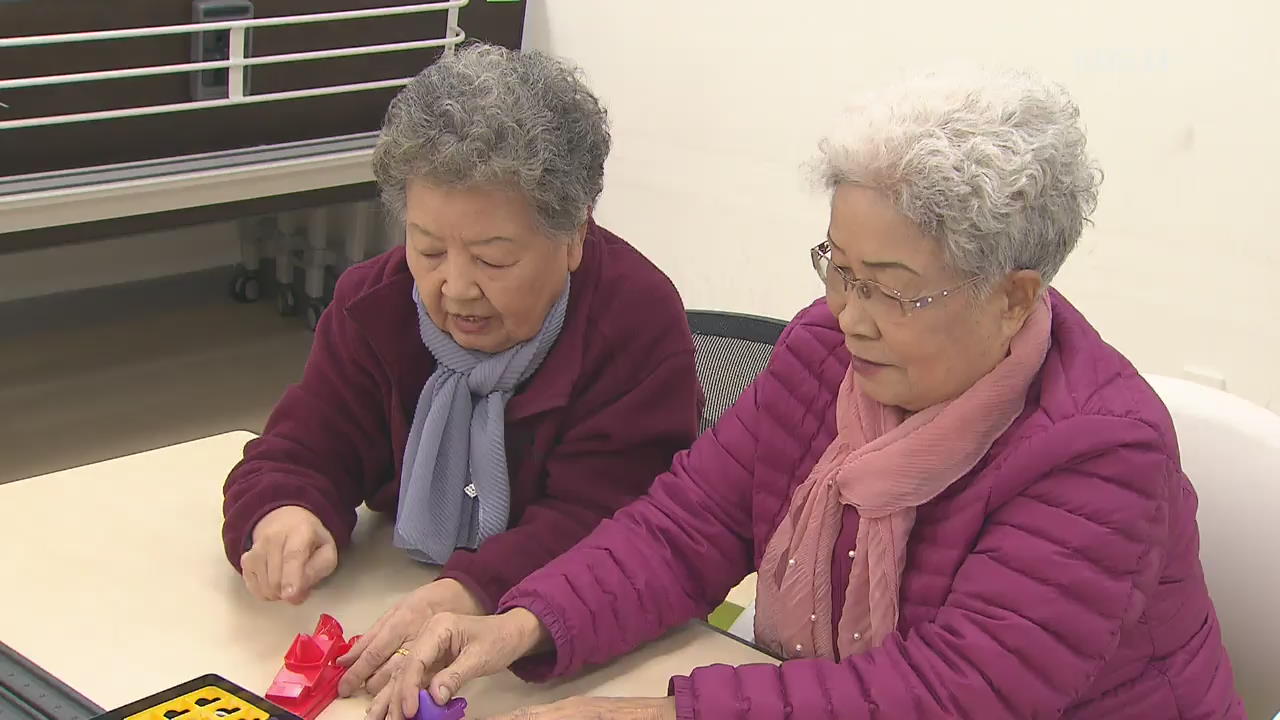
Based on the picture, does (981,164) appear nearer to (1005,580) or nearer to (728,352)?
(1005,580)

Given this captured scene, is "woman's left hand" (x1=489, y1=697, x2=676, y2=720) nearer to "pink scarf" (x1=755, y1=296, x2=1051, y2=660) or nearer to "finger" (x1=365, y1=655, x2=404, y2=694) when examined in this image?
"finger" (x1=365, y1=655, x2=404, y2=694)

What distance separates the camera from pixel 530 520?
1444 mm

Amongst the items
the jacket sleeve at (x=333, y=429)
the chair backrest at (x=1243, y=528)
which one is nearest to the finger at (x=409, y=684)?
the jacket sleeve at (x=333, y=429)

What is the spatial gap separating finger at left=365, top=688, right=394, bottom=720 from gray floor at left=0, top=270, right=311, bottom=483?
81.6 inches

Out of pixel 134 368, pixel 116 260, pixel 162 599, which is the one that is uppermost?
pixel 162 599

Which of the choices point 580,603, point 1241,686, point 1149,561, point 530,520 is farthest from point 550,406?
point 1241,686

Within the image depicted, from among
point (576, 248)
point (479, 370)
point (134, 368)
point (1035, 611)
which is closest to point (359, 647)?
point (479, 370)

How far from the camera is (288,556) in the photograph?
4.42 ft

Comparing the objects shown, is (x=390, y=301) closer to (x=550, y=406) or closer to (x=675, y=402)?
(x=550, y=406)

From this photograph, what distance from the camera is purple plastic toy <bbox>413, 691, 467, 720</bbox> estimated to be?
3.71ft

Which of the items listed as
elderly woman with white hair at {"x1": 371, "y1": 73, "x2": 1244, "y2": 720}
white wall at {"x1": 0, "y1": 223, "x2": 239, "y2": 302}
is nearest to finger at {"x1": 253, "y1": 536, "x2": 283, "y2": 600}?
elderly woman with white hair at {"x1": 371, "y1": 73, "x2": 1244, "y2": 720}

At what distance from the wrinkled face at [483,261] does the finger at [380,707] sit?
1.33 ft

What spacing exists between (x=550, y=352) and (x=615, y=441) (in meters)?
0.12

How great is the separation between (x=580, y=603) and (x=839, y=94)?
1.72 m
